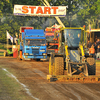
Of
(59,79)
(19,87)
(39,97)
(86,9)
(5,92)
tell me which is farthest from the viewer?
(86,9)

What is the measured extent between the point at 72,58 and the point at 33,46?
11169mm

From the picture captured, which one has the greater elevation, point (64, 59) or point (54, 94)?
point (64, 59)

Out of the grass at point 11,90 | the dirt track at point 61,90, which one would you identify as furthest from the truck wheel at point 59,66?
the grass at point 11,90

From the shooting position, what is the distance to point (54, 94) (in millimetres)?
10727

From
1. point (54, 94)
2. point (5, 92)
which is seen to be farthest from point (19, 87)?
point (54, 94)

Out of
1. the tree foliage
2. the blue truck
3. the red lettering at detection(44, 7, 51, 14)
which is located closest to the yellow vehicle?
the blue truck

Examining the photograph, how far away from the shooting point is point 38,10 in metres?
38.5

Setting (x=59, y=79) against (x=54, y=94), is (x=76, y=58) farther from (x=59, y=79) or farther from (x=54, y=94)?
(x=54, y=94)

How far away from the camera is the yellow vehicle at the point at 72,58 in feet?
48.6

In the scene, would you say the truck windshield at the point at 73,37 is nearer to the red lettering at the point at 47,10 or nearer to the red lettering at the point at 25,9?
the red lettering at the point at 25,9

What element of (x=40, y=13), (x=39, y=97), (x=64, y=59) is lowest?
(x=39, y=97)

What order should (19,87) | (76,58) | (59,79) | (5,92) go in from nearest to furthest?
(5,92)
(19,87)
(59,79)
(76,58)

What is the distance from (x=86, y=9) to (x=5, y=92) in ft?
175

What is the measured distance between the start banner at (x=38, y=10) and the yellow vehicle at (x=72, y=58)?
22.0 meters
